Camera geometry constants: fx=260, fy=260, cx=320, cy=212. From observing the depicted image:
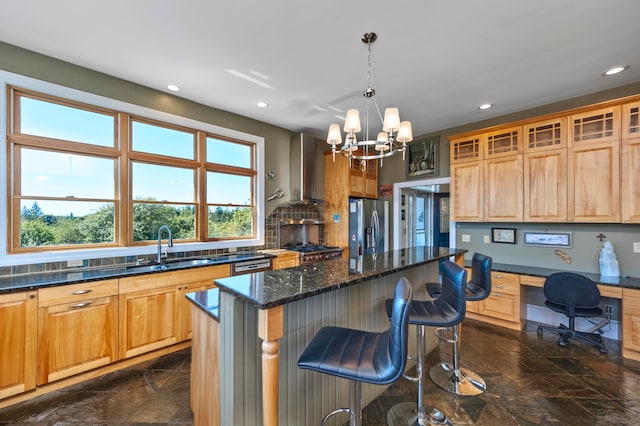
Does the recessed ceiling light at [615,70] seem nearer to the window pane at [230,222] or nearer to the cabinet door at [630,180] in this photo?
the cabinet door at [630,180]

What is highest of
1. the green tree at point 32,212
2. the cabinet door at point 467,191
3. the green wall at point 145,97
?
the green wall at point 145,97

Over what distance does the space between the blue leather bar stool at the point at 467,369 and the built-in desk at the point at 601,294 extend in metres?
1.32

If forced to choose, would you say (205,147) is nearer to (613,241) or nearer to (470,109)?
(470,109)

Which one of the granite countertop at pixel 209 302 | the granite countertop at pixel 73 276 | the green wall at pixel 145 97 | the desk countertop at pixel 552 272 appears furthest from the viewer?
the desk countertop at pixel 552 272

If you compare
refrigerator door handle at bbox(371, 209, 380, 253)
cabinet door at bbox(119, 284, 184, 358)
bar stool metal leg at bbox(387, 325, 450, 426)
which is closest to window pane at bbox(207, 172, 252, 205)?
cabinet door at bbox(119, 284, 184, 358)

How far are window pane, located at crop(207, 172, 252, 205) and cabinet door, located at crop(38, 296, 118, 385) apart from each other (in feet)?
5.91

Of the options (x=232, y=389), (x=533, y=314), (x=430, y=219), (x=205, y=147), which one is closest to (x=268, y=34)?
(x=205, y=147)

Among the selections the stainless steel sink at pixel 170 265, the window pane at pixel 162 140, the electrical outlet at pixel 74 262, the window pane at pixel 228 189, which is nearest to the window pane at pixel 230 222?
the window pane at pixel 228 189

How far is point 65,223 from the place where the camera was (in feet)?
8.79

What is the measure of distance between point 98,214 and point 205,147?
58.6 inches

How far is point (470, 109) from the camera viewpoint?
367cm

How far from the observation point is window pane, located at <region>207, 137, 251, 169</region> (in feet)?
12.4

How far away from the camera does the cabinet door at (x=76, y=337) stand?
2098 millimetres

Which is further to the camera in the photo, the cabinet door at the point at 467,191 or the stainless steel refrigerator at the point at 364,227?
the stainless steel refrigerator at the point at 364,227
